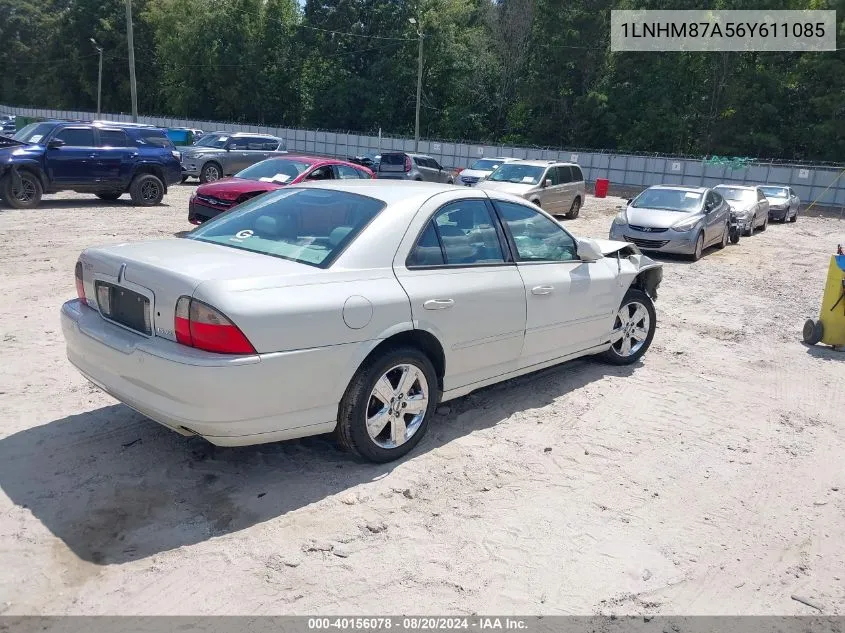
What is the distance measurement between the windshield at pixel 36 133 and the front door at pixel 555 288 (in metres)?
13.5

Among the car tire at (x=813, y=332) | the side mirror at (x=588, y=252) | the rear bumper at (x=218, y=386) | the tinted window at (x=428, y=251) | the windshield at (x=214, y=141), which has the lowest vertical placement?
the car tire at (x=813, y=332)

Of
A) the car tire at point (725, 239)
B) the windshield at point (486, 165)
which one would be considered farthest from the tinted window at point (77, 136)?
the car tire at point (725, 239)

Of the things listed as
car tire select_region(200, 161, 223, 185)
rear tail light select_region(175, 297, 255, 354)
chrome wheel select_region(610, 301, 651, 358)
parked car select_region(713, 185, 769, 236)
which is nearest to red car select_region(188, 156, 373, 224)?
chrome wheel select_region(610, 301, 651, 358)

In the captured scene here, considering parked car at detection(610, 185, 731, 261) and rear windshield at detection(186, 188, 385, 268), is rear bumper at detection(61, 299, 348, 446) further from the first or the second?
parked car at detection(610, 185, 731, 261)

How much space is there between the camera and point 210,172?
22.8 metres

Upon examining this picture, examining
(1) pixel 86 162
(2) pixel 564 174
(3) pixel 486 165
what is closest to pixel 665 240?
(2) pixel 564 174

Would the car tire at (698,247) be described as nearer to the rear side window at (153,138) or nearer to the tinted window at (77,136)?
the rear side window at (153,138)

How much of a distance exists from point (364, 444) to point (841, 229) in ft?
84.3

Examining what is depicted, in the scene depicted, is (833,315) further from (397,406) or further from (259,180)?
(259,180)

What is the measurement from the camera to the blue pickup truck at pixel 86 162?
1482 cm

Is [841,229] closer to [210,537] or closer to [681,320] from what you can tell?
[681,320]

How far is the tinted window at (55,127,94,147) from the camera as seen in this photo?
50.3ft

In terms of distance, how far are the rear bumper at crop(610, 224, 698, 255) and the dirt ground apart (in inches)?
305

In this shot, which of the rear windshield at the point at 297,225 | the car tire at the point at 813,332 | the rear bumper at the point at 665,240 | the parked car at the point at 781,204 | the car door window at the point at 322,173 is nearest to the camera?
the rear windshield at the point at 297,225
